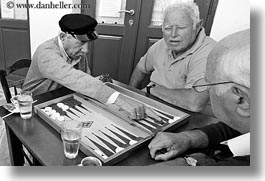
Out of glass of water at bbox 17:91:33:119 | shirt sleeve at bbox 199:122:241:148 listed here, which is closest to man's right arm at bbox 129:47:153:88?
shirt sleeve at bbox 199:122:241:148

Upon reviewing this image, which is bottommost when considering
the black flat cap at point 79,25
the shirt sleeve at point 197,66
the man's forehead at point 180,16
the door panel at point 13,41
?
the door panel at point 13,41

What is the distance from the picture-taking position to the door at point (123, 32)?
2.61m

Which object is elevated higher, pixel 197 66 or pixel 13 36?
pixel 197 66

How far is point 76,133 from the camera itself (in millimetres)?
739

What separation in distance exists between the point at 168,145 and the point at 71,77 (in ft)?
2.21

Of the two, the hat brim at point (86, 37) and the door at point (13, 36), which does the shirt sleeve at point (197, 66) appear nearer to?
the hat brim at point (86, 37)

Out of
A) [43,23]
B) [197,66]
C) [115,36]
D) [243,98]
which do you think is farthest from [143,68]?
[43,23]

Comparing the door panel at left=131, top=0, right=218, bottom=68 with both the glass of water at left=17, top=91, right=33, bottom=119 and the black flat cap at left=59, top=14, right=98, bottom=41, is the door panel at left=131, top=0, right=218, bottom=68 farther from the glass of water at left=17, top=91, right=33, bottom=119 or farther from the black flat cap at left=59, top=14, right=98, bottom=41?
the glass of water at left=17, top=91, right=33, bottom=119

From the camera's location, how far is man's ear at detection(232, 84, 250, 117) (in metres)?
0.50

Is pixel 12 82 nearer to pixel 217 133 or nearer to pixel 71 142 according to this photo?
pixel 71 142

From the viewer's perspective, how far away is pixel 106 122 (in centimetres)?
96

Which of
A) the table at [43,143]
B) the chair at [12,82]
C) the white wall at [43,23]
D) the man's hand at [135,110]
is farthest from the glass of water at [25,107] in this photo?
the white wall at [43,23]

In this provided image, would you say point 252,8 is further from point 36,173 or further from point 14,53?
point 14,53

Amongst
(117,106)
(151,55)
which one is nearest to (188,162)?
(117,106)
